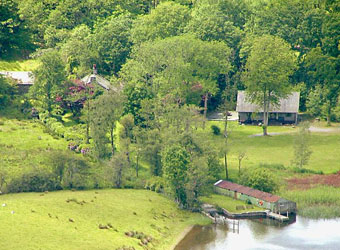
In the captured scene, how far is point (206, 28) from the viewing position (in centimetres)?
16738

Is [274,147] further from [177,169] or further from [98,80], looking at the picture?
[98,80]

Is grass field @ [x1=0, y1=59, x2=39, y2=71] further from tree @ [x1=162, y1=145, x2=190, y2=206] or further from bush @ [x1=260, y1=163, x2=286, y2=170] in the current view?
tree @ [x1=162, y1=145, x2=190, y2=206]

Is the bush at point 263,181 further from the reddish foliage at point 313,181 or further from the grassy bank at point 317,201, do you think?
the reddish foliage at point 313,181

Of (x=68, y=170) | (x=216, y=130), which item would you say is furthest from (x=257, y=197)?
(x=216, y=130)

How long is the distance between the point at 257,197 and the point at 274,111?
41.0 m

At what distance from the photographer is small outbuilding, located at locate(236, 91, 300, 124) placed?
155 metres

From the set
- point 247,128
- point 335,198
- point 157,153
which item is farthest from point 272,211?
point 247,128

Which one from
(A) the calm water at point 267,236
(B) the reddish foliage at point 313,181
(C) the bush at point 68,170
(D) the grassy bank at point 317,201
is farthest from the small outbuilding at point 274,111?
(C) the bush at point 68,170

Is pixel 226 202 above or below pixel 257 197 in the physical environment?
below

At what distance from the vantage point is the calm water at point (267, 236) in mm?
103438

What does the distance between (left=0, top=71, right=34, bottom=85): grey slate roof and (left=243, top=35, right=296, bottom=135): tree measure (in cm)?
3996

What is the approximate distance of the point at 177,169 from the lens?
114062mm

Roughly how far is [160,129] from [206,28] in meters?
44.5

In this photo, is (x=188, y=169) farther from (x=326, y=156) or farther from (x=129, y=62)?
(x=129, y=62)
